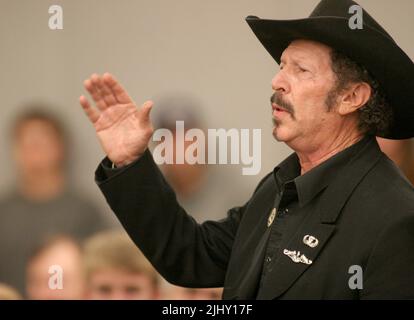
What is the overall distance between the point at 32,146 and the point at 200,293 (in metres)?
1.23

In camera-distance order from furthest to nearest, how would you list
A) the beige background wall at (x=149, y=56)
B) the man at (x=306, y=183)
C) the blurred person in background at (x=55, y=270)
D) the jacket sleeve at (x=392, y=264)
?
the beige background wall at (x=149, y=56) < the blurred person in background at (x=55, y=270) < the man at (x=306, y=183) < the jacket sleeve at (x=392, y=264)

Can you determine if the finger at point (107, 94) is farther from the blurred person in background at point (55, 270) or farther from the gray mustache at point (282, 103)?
the blurred person in background at point (55, 270)

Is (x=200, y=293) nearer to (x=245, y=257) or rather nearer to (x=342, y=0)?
(x=245, y=257)

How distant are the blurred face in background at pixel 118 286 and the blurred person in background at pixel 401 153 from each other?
1.04m

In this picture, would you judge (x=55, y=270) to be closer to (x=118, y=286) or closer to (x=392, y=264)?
(x=118, y=286)

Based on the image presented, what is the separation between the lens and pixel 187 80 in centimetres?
414

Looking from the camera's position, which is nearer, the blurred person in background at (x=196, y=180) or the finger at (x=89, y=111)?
the finger at (x=89, y=111)

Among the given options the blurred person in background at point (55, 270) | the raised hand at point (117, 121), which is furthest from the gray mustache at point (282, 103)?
the blurred person in background at point (55, 270)

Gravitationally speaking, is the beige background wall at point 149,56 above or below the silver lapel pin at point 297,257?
above

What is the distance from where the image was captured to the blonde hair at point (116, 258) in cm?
341

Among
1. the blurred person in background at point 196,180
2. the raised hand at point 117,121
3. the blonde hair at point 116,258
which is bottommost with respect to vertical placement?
the blonde hair at point 116,258

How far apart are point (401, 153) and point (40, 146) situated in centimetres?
158

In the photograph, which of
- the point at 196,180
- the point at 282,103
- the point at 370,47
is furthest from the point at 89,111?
the point at 196,180

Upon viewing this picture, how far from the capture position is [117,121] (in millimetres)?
2471
